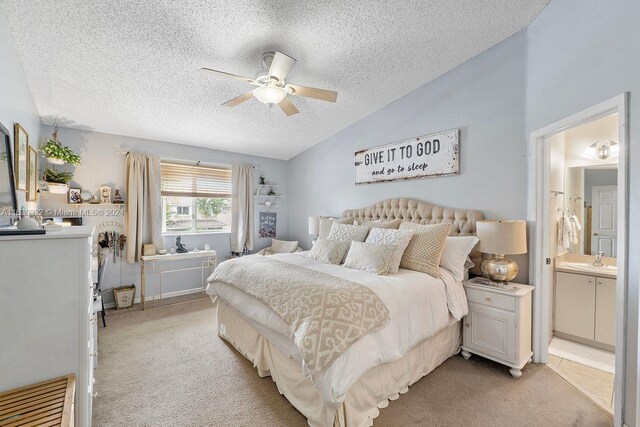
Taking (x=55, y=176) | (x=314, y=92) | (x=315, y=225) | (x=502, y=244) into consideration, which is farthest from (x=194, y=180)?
(x=502, y=244)

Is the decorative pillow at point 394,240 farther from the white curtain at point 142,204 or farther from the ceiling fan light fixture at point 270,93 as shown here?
the white curtain at point 142,204

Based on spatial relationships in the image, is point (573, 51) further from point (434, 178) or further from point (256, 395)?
point (256, 395)

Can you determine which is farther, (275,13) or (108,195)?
(108,195)

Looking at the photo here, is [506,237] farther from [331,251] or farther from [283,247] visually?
[283,247]

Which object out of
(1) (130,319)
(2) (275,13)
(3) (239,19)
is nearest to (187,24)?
(3) (239,19)

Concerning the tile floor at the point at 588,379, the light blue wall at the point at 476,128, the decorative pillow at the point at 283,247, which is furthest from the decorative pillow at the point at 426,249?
the decorative pillow at the point at 283,247

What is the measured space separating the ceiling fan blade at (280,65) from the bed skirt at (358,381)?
→ 7.03ft

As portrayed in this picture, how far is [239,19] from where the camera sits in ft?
6.82

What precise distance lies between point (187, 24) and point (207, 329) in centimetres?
308

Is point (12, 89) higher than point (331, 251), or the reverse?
point (12, 89)

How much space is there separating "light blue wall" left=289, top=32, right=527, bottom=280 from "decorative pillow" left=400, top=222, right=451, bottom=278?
2.31 feet

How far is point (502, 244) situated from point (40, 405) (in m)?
3.00

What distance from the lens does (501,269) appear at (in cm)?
251

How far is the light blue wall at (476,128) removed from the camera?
8.77ft
